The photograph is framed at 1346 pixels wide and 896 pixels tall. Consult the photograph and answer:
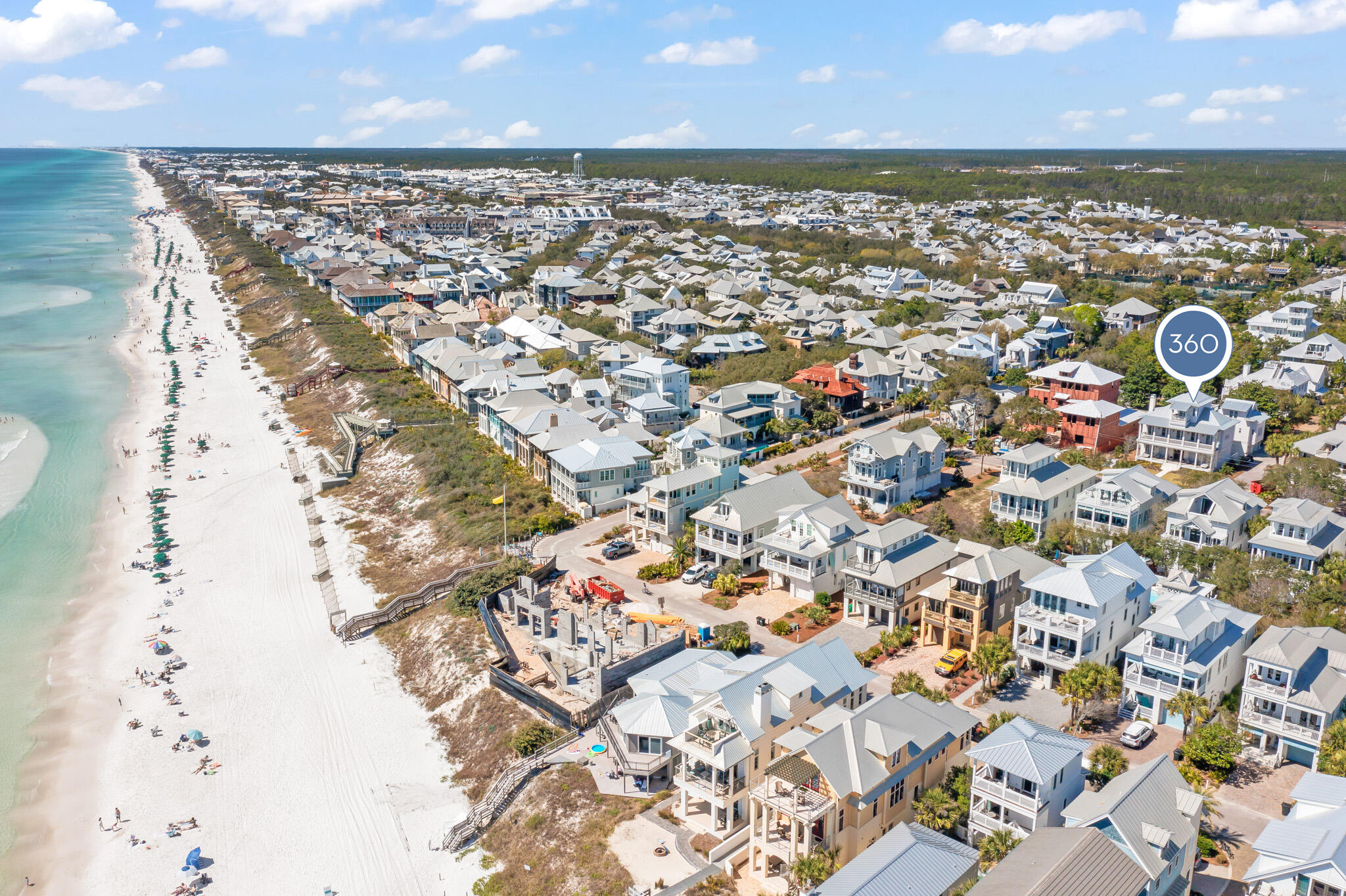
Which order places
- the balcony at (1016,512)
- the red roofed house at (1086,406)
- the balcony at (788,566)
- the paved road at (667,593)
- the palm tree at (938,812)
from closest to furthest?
1. the palm tree at (938,812)
2. the paved road at (667,593)
3. the balcony at (788,566)
4. the balcony at (1016,512)
5. the red roofed house at (1086,406)

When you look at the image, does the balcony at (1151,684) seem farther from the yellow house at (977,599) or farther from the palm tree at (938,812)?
the palm tree at (938,812)

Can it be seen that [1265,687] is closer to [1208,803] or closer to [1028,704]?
[1208,803]

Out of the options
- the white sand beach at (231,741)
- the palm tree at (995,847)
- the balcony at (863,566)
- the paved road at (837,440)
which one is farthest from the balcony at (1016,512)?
the white sand beach at (231,741)

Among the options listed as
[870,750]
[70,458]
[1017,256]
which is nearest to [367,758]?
[870,750]

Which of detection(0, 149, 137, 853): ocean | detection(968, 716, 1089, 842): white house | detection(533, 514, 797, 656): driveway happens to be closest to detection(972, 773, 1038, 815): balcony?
detection(968, 716, 1089, 842): white house

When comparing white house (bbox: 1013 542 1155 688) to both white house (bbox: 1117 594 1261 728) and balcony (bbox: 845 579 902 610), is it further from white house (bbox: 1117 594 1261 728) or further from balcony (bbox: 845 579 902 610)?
balcony (bbox: 845 579 902 610)

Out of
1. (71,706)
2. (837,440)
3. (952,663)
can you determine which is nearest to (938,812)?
(952,663)

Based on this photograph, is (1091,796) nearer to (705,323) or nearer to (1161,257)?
(705,323)
